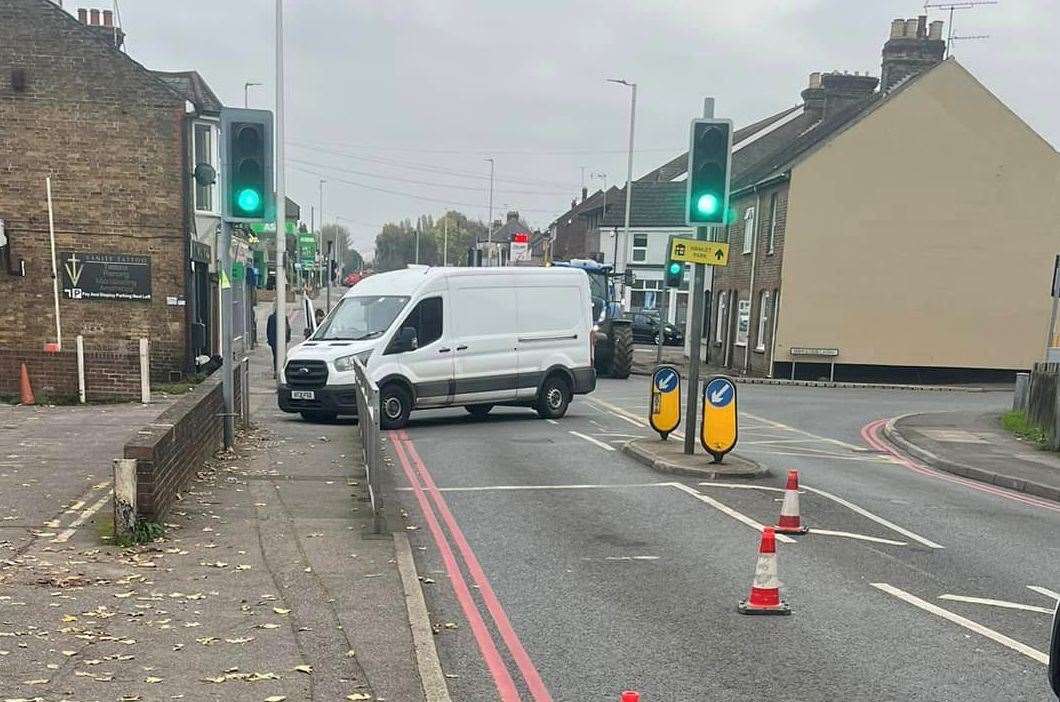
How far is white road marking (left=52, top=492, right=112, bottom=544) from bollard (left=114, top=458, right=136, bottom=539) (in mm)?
479

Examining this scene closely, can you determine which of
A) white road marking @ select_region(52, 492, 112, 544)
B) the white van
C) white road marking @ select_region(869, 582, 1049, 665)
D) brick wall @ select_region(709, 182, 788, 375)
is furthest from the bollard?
brick wall @ select_region(709, 182, 788, 375)

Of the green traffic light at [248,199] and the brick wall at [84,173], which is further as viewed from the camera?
the brick wall at [84,173]

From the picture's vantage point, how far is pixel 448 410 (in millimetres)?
18844

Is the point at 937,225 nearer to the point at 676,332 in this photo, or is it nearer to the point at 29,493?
the point at 676,332

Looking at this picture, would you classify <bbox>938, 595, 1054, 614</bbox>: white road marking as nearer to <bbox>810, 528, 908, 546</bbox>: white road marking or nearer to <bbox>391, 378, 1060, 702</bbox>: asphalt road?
<bbox>391, 378, 1060, 702</bbox>: asphalt road

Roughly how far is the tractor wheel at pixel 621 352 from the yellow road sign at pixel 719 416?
16.4m

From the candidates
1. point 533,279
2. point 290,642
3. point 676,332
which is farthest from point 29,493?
point 676,332

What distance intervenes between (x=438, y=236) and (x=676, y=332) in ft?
238

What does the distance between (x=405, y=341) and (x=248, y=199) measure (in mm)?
5385

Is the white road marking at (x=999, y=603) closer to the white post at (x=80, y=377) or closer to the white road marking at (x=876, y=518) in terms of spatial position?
the white road marking at (x=876, y=518)

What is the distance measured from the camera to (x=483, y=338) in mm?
16344

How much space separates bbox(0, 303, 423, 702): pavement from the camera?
15.3ft

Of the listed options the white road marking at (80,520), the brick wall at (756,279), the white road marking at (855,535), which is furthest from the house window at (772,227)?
the white road marking at (80,520)

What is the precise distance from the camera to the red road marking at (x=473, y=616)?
4.94 meters
